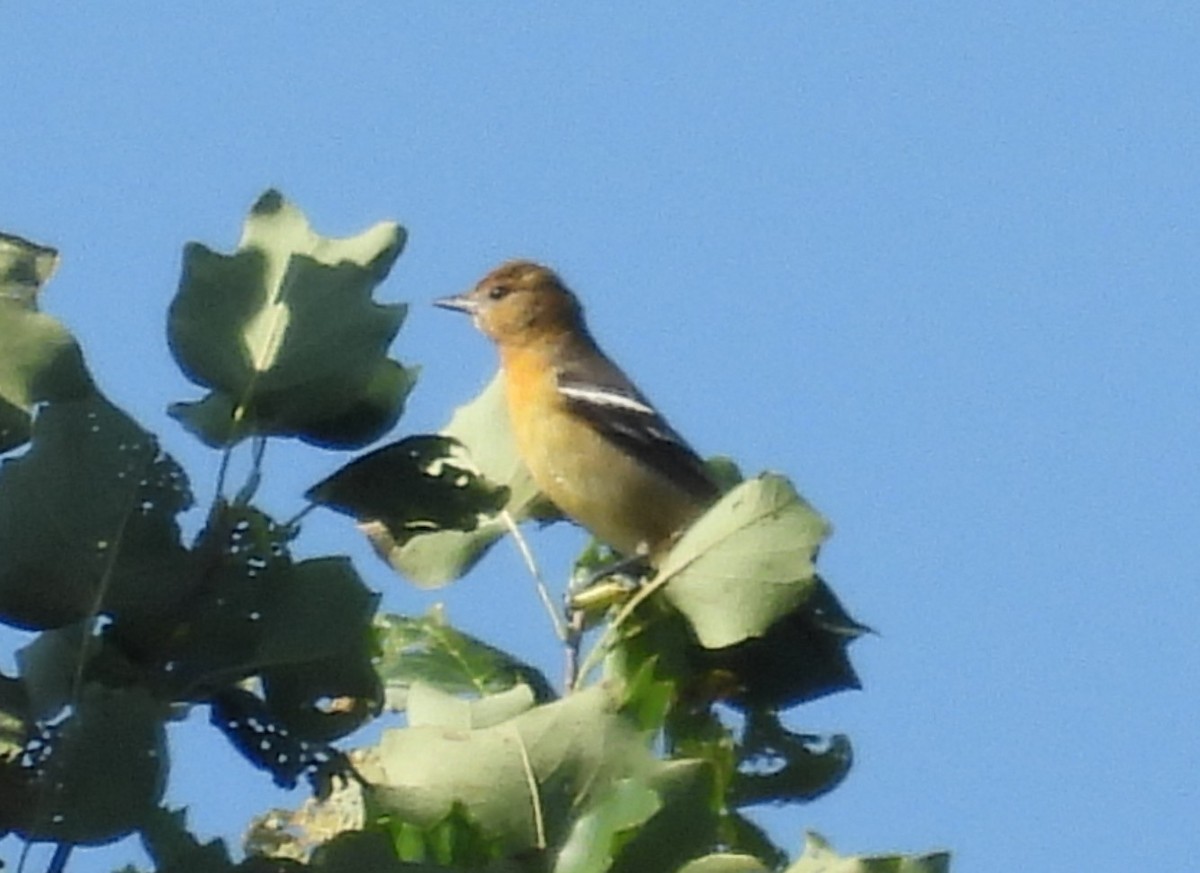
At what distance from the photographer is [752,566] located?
3.29 m

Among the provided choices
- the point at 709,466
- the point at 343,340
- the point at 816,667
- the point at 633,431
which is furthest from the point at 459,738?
the point at 633,431

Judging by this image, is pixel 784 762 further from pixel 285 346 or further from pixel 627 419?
pixel 627 419

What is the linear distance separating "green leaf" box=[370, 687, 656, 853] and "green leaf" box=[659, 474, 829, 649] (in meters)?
0.66

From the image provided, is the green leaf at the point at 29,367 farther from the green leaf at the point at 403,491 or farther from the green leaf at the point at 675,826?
the green leaf at the point at 675,826

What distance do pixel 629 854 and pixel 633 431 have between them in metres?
5.23

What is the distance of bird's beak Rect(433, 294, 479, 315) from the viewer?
27.9ft

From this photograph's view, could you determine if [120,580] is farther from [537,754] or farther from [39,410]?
[537,754]

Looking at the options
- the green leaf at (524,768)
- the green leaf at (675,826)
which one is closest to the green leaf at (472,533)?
the green leaf at (524,768)

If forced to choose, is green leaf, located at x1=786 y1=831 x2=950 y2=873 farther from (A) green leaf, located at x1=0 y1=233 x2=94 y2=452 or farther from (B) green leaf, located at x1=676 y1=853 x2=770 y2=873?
→ (A) green leaf, located at x1=0 y1=233 x2=94 y2=452

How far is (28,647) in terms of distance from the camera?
239 centimetres

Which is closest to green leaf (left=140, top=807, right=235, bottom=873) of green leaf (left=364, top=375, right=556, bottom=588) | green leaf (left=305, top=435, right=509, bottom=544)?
green leaf (left=305, top=435, right=509, bottom=544)

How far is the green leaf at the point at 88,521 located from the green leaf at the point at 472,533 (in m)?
1.08

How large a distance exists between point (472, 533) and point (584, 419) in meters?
4.10

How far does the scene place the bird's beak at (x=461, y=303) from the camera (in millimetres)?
8500
